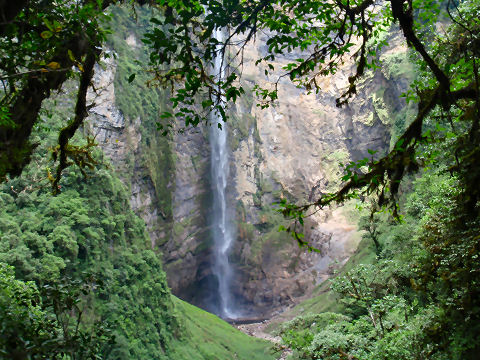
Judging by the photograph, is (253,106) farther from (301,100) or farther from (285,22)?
(285,22)

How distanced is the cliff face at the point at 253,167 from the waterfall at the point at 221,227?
66 centimetres

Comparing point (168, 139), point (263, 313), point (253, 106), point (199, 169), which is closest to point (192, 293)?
point (263, 313)

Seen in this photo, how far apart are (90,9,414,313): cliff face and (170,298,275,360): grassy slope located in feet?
19.6

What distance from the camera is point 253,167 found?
33094 millimetres

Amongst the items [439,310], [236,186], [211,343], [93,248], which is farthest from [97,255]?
[236,186]

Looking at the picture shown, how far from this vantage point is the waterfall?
98.1 ft

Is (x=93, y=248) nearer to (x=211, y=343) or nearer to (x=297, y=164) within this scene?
(x=211, y=343)

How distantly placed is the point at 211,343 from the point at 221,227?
39.9 feet

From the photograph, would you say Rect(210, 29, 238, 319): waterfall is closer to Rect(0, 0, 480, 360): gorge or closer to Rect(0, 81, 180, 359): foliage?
Rect(0, 0, 480, 360): gorge

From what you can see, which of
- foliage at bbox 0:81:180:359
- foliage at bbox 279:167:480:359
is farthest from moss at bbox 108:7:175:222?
foliage at bbox 279:167:480:359

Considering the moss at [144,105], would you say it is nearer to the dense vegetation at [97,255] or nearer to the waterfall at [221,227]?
the dense vegetation at [97,255]

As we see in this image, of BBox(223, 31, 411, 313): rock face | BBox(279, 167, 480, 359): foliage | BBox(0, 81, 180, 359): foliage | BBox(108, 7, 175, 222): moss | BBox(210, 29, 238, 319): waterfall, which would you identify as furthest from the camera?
BBox(210, 29, 238, 319): waterfall

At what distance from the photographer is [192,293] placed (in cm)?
2944

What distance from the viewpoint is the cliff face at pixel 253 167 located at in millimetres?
23562
